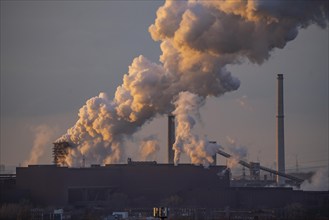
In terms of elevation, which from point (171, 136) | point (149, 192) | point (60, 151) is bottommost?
point (149, 192)

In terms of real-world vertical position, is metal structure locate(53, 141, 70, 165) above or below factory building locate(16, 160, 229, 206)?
above

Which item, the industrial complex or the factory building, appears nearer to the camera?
the industrial complex

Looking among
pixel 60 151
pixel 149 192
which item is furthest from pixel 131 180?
pixel 60 151

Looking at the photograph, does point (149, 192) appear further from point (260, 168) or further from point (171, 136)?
point (260, 168)

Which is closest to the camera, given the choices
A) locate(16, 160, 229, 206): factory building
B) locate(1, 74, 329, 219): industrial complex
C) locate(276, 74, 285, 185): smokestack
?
locate(1, 74, 329, 219): industrial complex

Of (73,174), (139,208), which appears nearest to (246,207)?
(139,208)

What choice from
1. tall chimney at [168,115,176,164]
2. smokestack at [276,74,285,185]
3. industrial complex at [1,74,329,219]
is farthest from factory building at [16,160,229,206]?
smokestack at [276,74,285,185]

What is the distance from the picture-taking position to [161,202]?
159750mm

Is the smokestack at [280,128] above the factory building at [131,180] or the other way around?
above

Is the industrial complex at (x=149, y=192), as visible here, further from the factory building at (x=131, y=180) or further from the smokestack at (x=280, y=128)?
the smokestack at (x=280, y=128)

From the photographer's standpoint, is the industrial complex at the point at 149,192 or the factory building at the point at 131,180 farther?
the factory building at the point at 131,180

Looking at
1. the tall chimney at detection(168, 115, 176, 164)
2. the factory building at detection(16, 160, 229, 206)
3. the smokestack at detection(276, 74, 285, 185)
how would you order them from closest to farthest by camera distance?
the factory building at detection(16, 160, 229, 206) → the tall chimney at detection(168, 115, 176, 164) → the smokestack at detection(276, 74, 285, 185)

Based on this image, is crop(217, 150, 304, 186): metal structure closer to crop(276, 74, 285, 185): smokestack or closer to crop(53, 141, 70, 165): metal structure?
crop(276, 74, 285, 185): smokestack

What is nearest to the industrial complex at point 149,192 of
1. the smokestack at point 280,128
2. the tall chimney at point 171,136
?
the tall chimney at point 171,136
